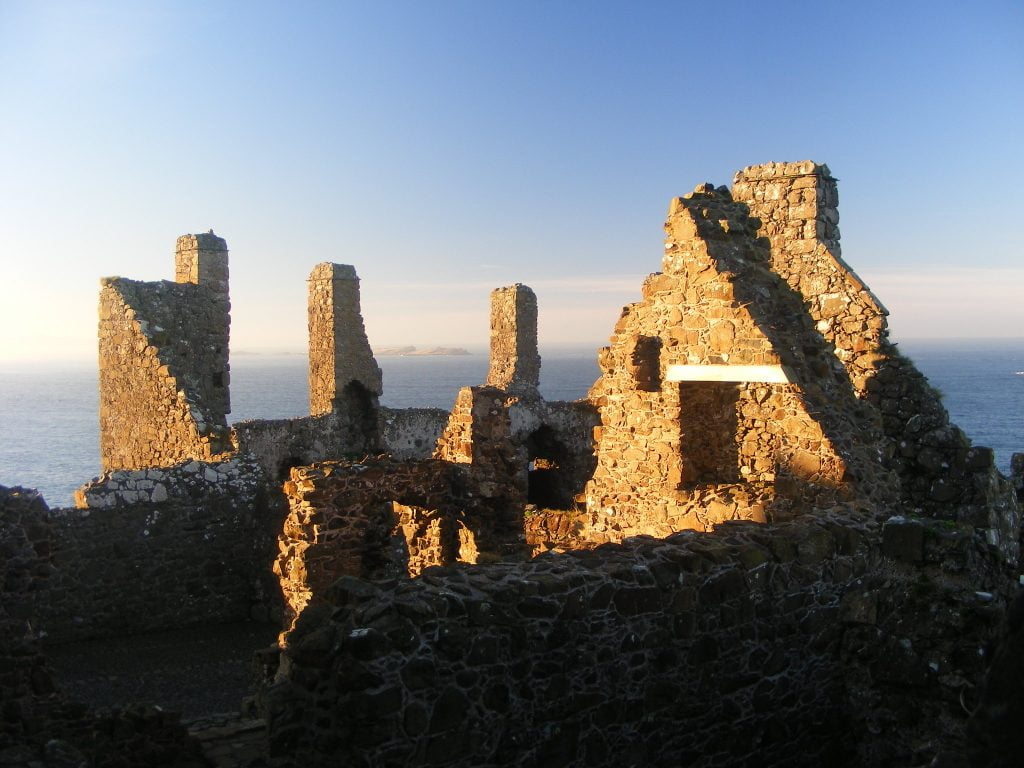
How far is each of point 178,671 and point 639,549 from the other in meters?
6.98

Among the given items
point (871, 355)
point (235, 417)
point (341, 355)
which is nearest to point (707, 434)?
point (871, 355)

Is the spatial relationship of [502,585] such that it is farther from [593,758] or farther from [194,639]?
[194,639]

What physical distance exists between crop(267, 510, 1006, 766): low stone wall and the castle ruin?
16mm

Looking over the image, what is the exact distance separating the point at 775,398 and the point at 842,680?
92.3 inches

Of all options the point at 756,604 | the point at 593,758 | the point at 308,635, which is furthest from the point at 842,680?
the point at 308,635

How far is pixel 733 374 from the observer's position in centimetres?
791

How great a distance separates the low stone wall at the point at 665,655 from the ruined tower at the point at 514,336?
2093 centimetres

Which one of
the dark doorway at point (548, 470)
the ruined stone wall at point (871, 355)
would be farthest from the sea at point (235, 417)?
the dark doorway at point (548, 470)

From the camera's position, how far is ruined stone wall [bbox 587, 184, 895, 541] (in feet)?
25.0

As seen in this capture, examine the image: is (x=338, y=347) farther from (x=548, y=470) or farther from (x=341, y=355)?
(x=548, y=470)

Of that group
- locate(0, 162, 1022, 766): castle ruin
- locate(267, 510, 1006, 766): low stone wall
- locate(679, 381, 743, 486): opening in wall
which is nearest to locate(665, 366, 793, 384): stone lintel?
locate(0, 162, 1022, 766): castle ruin

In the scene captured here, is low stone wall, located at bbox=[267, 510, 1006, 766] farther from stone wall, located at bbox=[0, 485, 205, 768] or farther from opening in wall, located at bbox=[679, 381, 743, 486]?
stone wall, located at bbox=[0, 485, 205, 768]

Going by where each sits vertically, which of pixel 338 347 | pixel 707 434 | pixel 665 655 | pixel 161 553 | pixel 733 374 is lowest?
pixel 161 553

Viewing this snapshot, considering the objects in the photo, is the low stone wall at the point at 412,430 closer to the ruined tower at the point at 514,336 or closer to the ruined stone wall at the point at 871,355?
the ruined tower at the point at 514,336
